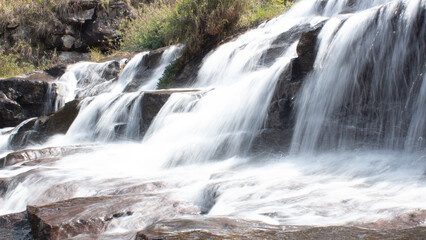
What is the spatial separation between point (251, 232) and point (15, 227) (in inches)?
80.5

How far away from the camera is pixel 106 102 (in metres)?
7.46

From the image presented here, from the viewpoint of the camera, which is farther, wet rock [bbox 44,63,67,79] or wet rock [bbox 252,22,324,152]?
wet rock [bbox 44,63,67,79]

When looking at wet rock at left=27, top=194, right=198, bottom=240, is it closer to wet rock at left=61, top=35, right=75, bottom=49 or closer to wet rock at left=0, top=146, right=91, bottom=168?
wet rock at left=0, top=146, right=91, bottom=168

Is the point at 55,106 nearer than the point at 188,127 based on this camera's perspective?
No

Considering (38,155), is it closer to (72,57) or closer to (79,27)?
(72,57)

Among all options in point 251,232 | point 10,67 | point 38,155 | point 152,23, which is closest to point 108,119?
point 38,155

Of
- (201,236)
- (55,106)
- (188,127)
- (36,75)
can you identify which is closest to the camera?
(201,236)

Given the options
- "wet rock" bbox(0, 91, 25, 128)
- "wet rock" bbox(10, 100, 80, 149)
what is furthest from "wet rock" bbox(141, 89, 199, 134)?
"wet rock" bbox(0, 91, 25, 128)

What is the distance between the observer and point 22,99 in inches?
397

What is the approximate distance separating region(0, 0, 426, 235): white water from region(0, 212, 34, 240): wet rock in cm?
44

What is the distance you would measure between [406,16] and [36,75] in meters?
9.76

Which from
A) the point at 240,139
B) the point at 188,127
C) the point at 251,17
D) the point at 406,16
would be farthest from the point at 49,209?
the point at 251,17

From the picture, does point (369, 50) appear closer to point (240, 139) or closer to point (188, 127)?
point (240, 139)

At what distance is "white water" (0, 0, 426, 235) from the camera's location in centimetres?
276
